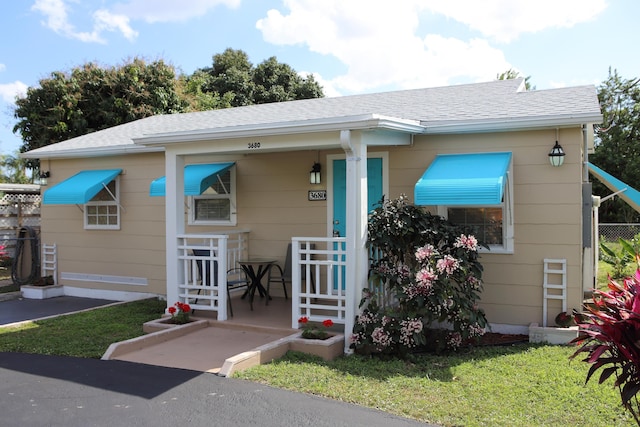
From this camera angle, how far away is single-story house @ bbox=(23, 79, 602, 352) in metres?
6.29

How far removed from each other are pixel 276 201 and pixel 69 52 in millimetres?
13887

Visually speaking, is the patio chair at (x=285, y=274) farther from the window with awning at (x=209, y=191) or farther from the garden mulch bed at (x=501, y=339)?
the garden mulch bed at (x=501, y=339)

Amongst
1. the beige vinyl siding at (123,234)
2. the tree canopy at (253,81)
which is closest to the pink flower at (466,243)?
the beige vinyl siding at (123,234)

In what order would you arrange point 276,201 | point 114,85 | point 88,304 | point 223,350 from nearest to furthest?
point 223,350
point 276,201
point 88,304
point 114,85

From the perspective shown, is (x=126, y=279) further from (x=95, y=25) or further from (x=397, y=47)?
(x=95, y=25)

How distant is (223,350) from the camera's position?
601cm

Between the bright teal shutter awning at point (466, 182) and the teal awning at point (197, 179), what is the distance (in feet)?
11.4

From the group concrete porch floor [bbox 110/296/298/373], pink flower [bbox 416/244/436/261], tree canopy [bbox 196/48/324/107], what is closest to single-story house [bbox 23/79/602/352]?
concrete porch floor [bbox 110/296/298/373]

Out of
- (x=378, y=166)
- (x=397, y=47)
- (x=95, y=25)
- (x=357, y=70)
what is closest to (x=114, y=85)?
(x=95, y=25)

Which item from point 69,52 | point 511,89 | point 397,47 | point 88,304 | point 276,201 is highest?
point 69,52

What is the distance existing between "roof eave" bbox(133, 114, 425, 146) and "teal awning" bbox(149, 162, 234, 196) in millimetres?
1115

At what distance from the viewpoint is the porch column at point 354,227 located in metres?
6.05

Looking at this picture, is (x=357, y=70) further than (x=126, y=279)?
Yes

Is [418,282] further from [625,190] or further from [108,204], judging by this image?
[108,204]
